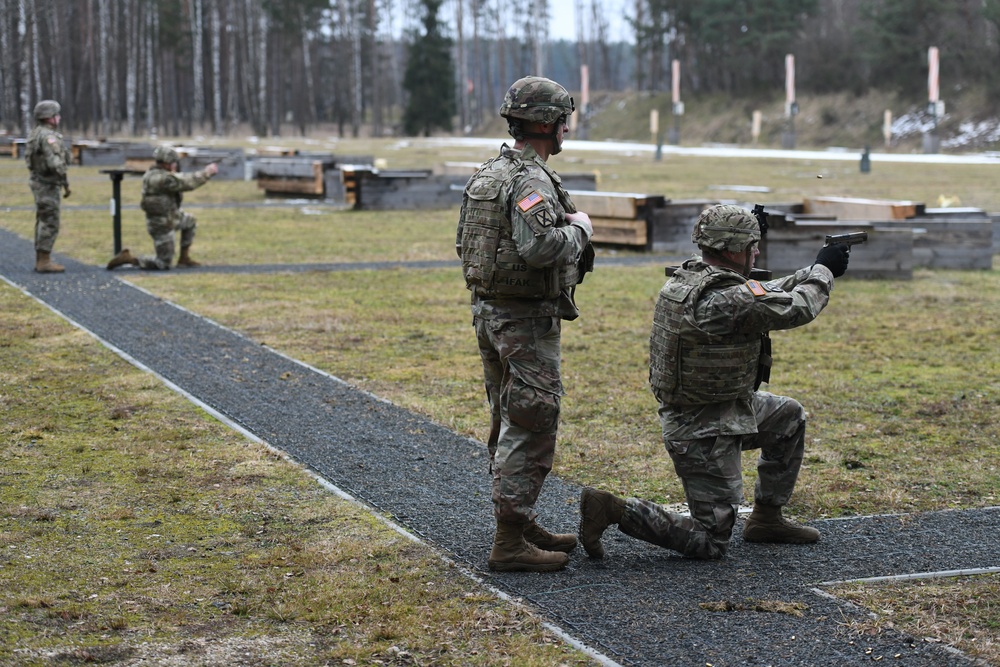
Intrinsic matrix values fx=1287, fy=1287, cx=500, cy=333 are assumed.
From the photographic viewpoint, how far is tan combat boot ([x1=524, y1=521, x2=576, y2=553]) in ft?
18.1

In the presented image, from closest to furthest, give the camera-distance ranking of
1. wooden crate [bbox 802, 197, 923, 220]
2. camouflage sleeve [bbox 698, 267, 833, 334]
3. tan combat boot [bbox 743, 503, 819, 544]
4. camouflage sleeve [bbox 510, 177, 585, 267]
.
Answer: camouflage sleeve [bbox 510, 177, 585, 267] < camouflage sleeve [bbox 698, 267, 833, 334] < tan combat boot [bbox 743, 503, 819, 544] < wooden crate [bbox 802, 197, 923, 220]

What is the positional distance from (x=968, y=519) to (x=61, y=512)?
433 cm

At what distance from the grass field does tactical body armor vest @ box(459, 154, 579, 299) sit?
4.00ft

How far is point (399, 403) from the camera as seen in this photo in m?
8.70

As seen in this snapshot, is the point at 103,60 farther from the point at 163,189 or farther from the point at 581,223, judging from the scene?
the point at 581,223

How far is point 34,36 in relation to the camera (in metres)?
72.3

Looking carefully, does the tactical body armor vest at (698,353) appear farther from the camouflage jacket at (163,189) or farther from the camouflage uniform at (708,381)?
the camouflage jacket at (163,189)

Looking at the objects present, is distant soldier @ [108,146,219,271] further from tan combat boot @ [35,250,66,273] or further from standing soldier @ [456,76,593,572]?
standing soldier @ [456,76,593,572]

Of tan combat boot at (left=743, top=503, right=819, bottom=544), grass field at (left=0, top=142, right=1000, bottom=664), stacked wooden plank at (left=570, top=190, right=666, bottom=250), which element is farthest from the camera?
stacked wooden plank at (left=570, top=190, right=666, bottom=250)

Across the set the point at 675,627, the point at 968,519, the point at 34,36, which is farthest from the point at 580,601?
the point at 34,36

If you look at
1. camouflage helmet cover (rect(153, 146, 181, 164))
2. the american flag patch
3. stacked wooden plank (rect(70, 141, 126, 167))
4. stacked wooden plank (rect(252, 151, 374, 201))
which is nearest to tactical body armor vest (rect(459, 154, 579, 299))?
the american flag patch

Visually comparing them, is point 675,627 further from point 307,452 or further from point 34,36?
point 34,36

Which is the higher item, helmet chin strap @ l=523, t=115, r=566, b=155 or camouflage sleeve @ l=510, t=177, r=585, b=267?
helmet chin strap @ l=523, t=115, r=566, b=155

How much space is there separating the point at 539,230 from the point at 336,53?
4158 inches
